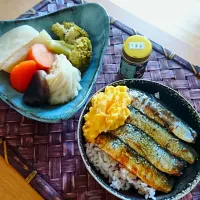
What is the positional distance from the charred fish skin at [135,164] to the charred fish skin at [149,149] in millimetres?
14

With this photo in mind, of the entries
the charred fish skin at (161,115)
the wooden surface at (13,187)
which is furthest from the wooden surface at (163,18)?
the wooden surface at (13,187)

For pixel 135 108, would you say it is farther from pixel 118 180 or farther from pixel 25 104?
pixel 25 104

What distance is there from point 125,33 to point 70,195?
674 mm

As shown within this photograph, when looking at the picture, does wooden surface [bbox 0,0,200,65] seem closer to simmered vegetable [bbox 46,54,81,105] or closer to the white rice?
simmered vegetable [bbox 46,54,81,105]

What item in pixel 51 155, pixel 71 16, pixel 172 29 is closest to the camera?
pixel 51 155

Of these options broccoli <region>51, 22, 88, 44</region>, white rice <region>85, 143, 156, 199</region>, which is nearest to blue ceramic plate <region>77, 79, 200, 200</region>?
white rice <region>85, 143, 156, 199</region>

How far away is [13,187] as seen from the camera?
0.93m

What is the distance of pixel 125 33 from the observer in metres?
1.29

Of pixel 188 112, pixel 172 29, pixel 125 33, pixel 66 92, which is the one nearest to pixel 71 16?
pixel 125 33

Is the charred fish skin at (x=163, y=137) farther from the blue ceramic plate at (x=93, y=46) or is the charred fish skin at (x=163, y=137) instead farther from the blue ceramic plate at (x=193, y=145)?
the blue ceramic plate at (x=93, y=46)

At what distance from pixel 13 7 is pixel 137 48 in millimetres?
622

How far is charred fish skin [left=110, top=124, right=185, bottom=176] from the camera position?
882 mm

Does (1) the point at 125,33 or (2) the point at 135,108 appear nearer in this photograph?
(2) the point at 135,108

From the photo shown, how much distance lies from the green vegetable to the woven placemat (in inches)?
4.1
